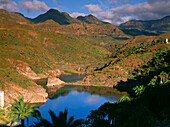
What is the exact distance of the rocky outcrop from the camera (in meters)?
54.0

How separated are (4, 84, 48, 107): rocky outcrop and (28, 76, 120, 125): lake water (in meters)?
3.41

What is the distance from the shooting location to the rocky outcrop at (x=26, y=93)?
5397 cm

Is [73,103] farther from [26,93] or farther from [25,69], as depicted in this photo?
[25,69]

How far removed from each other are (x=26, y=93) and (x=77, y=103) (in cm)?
1815

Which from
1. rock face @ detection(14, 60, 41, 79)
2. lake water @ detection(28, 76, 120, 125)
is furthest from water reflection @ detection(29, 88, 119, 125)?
rock face @ detection(14, 60, 41, 79)

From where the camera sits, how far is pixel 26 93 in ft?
203

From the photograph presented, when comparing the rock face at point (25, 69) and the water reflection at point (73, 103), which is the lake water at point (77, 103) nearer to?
the water reflection at point (73, 103)

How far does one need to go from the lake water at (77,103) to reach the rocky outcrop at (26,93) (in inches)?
134

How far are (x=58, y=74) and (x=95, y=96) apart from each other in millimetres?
69776

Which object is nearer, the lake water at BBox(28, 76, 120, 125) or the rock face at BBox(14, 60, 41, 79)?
the lake water at BBox(28, 76, 120, 125)

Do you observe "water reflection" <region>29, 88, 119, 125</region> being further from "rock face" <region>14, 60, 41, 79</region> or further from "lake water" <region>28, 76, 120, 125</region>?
"rock face" <region>14, 60, 41, 79</region>

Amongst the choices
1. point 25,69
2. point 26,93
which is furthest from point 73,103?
point 25,69

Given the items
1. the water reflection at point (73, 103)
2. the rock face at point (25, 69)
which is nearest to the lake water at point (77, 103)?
the water reflection at point (73, 103)

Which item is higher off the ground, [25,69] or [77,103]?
[25,69]
